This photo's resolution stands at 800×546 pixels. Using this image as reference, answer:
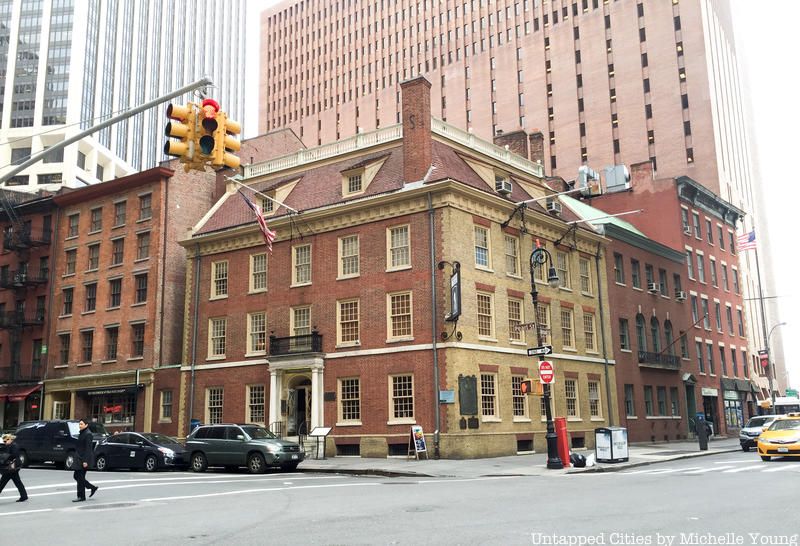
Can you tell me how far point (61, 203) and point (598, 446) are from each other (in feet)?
119

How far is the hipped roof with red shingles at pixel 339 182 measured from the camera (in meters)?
33.6

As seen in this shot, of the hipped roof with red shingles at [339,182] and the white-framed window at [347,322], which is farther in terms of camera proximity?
the hipped roof with red shingles at [339,182]

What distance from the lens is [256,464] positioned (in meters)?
25.1

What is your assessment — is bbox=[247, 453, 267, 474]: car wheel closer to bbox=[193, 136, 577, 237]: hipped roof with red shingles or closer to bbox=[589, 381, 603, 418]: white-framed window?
bbox=[193, 136, 577, 237]: hipped roof with red shingles

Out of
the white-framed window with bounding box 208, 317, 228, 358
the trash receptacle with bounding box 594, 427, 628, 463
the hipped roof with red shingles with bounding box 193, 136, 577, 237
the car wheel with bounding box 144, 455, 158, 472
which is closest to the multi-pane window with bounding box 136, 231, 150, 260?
the hipped roof with red shingles with bounding box 193, 136, 577, 237

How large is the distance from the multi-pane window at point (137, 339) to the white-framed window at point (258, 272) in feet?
27.2

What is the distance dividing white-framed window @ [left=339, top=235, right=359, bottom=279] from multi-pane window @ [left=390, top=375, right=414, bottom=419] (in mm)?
5435

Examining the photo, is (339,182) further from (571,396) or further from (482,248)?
(571,396)

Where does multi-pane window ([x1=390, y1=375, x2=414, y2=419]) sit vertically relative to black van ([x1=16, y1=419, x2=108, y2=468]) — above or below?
above

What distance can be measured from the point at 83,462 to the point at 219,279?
22951 mm

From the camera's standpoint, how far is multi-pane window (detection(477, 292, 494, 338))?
106ft

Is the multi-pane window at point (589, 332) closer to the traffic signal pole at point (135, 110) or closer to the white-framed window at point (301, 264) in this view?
the white-framed window at point (301, 264)

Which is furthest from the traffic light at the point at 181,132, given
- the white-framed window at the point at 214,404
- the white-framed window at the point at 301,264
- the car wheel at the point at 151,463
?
the white-framed window at the point at 214,404

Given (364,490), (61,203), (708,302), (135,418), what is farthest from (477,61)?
(364,490)
